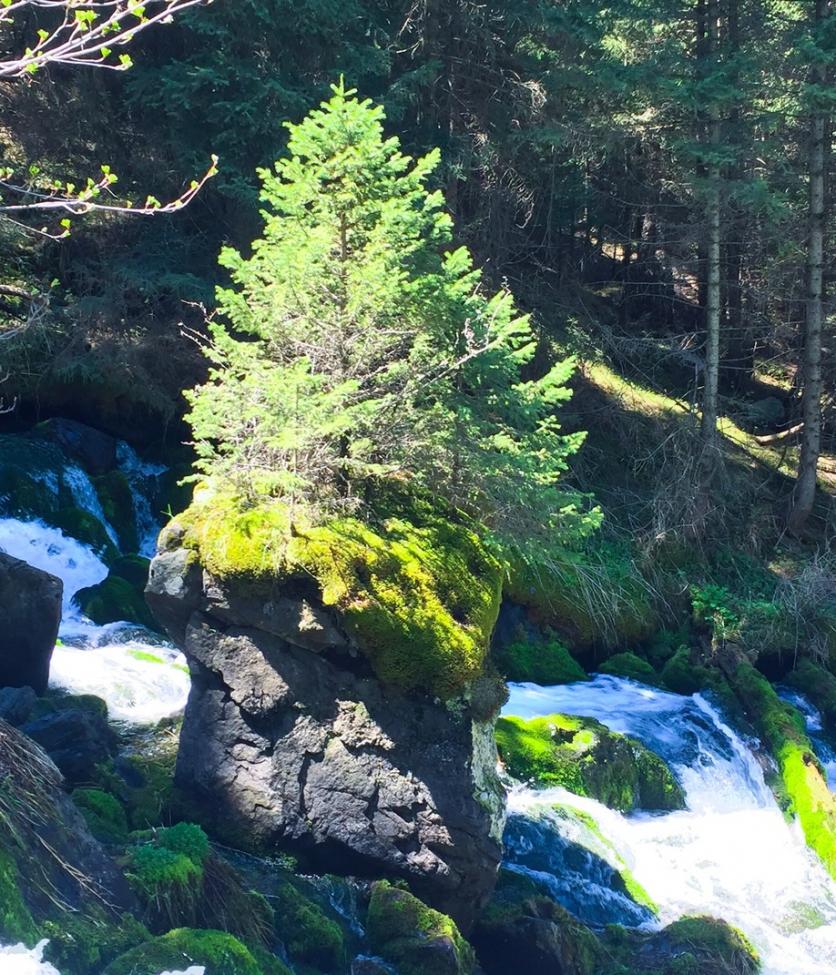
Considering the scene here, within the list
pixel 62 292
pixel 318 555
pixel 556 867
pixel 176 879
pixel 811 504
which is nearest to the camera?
pixel 176 879

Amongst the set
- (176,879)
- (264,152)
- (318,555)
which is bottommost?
(176,879)

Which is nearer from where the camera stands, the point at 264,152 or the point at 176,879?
the point at 176,879

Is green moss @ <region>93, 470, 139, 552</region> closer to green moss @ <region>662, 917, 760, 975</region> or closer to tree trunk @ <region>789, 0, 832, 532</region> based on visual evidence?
green moss @ <region>662, 917, 760, 975</region>

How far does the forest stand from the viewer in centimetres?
719

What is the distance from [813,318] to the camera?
52.6ft

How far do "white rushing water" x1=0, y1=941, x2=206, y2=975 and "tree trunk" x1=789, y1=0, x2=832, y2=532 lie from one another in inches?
542

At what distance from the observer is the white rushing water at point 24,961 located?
490cm

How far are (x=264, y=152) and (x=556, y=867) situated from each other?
30.3ft

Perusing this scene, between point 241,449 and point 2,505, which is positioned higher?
point 241,449

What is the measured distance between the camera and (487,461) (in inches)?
314

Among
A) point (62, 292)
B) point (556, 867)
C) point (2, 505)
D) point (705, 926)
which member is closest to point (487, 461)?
point (556, 867)

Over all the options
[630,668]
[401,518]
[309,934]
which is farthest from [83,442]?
[309,934]

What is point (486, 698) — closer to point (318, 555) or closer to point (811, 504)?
→ point (318, 555)

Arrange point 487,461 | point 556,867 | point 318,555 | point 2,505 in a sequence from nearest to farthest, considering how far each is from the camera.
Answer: point 318,555, point 487,461, point 556,867, point 2,505
